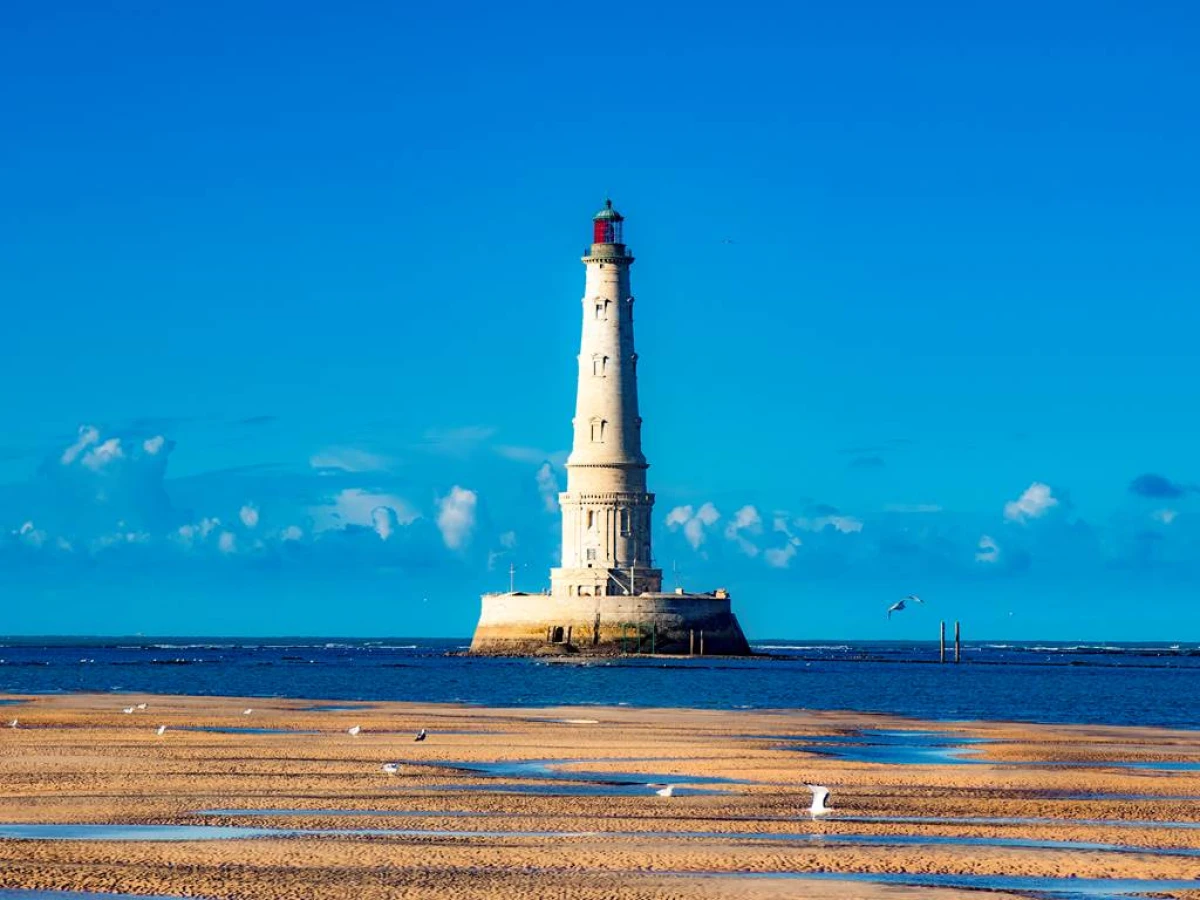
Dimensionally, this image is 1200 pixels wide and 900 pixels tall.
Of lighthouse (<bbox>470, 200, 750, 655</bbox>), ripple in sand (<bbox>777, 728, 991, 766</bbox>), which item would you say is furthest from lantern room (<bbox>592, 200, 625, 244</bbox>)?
ripple in sand (<bbox>777, 728, 991, 766</bbox>)

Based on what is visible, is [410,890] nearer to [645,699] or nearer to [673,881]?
[673,881]

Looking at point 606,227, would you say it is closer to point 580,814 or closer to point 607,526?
point 607,526

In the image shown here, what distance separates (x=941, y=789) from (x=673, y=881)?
460 inches

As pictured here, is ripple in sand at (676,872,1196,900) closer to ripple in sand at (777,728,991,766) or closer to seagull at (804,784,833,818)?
seagull at (804,784,833,818)

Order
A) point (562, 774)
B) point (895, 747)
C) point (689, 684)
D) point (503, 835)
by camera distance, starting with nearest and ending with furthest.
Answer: point (503, 835)
point (562, 774)
point (895, 747)
point (689, 684)

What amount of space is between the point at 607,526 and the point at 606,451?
422cm

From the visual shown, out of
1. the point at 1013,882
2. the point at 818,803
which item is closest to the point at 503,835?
the point at 818,803

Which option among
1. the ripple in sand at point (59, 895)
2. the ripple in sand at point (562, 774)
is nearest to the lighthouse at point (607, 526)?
the ripple in sand at point (562, 774)

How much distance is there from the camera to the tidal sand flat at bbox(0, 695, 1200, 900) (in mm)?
23734

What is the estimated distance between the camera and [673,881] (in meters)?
23.7

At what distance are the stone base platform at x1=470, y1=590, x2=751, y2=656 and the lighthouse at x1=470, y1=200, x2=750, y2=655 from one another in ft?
0.18

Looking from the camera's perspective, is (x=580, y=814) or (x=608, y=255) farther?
(x=608, y=255)

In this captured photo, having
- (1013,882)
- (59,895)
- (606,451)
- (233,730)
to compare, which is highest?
(606,451)

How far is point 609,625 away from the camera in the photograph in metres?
115
